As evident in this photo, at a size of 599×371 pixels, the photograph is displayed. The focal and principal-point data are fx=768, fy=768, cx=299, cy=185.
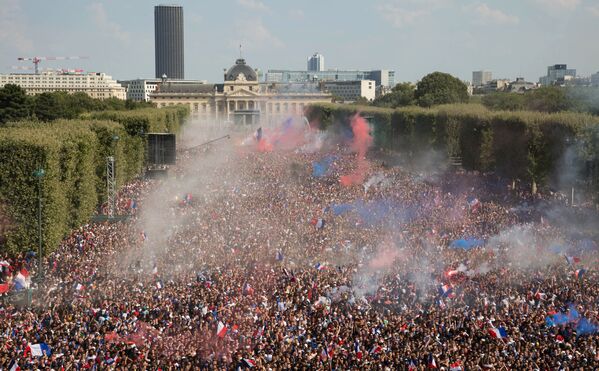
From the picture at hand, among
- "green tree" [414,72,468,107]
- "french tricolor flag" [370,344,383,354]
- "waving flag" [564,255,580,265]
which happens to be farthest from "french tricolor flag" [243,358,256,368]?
"green tree" [414,72,468,107]

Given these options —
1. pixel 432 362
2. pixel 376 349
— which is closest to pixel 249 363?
pixel 376 349

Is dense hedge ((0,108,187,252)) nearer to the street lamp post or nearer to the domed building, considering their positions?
the street lamp post

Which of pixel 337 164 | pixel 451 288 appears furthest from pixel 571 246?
pixel 337 164

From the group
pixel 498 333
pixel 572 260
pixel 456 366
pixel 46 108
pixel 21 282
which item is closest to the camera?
pixel 456 366

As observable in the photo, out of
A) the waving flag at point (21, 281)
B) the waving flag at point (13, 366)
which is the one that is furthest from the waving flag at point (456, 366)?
the waving flag at point (21, 281)

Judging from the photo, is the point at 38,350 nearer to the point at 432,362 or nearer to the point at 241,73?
the point at 432,362

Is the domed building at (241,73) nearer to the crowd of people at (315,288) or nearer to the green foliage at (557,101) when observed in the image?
the green foliage at (557,101)

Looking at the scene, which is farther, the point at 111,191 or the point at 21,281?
the point at 111,191
